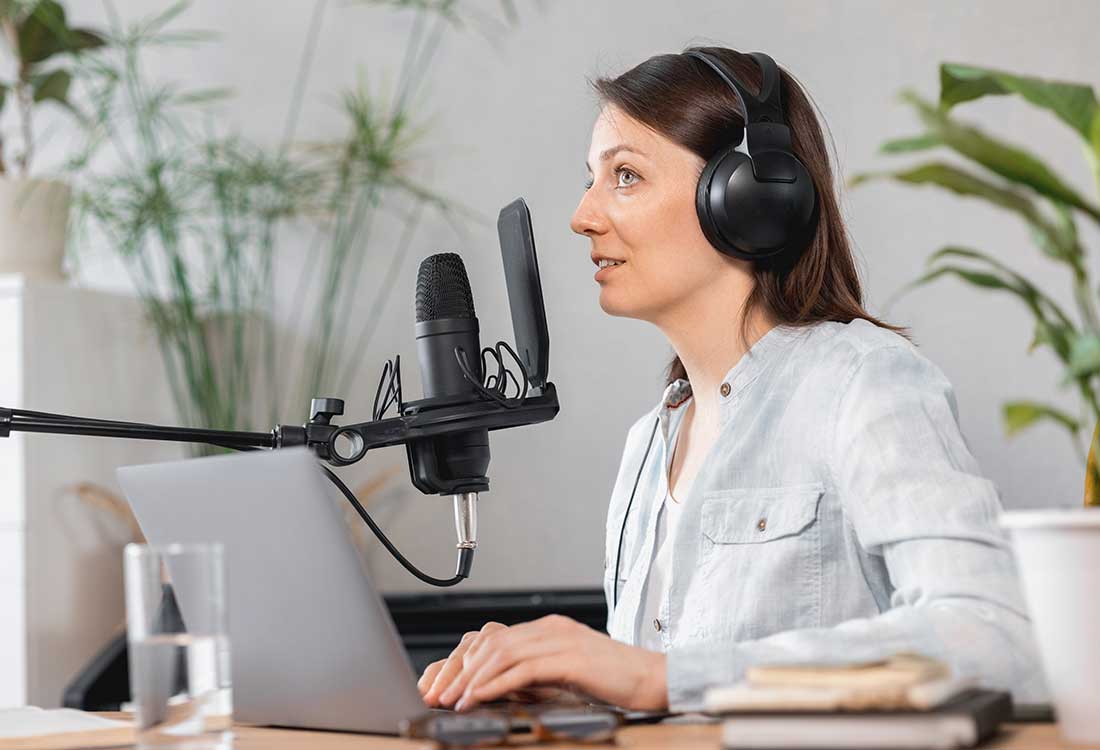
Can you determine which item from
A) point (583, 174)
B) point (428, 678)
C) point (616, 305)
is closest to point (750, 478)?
point (616, 305)

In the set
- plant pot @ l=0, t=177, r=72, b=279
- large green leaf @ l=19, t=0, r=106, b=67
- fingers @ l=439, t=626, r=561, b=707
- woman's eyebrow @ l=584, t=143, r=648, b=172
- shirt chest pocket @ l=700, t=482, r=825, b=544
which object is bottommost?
fingers @ l=439, t=626, r=561, b=707

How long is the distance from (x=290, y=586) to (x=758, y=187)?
0.70m

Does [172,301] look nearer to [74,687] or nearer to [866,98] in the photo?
[74,687]

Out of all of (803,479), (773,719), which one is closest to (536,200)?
(803,479)

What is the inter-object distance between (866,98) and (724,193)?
126 centimetres

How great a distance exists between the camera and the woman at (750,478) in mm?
1005

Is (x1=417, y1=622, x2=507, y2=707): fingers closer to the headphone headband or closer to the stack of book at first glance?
the stack of book

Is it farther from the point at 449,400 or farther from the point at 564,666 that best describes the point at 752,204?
the point at 564,666

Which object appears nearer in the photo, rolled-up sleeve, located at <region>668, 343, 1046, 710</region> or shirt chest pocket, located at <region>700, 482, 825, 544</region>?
rolled-up sleeve, located at <region>668, 343, 1046, 710</region>

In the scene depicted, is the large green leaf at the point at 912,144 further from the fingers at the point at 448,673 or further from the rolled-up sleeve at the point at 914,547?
the fingers at the point at 448,673

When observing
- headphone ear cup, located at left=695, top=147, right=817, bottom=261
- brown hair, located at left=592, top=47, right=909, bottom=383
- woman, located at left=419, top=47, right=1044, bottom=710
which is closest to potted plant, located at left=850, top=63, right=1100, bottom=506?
woman, located at left=419, top=47, right=1044, bottom=710

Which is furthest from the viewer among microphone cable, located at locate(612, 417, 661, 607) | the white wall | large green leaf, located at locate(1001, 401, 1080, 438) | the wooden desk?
the white wall

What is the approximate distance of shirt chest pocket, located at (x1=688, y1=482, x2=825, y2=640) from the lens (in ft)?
4.35

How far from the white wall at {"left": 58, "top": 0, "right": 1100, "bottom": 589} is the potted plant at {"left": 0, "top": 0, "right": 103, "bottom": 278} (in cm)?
41
